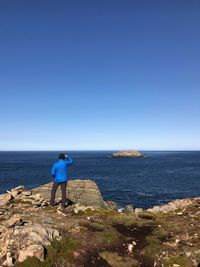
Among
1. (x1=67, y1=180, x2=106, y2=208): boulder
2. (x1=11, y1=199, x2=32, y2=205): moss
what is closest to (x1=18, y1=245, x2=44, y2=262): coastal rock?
(x1=11, y1=199, x2=32, y2=205): moss

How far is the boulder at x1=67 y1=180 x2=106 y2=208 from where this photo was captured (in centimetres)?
3134

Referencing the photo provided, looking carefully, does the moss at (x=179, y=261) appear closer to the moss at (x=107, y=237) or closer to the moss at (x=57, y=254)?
the moss at (x=107, y=237)

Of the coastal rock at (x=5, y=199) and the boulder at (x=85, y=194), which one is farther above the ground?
the coastal rock at (x=5, y=199)

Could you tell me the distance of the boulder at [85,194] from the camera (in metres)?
31.3

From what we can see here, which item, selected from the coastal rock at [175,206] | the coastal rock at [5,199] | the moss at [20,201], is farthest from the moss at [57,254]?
the coastal rock at [175,206]

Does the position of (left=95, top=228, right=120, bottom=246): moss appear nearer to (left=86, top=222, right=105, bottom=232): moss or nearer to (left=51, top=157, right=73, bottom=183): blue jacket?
(left=86, top=222, right=105, bottom=232): moss

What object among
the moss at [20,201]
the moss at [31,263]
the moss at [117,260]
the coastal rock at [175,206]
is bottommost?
the coastal rock at [175,206]

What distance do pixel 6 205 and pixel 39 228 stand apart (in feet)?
29.2

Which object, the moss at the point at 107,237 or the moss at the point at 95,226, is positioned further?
the moss at the point at 95,226

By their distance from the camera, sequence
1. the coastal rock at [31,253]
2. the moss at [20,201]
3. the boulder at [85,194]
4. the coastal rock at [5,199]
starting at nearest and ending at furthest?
the coastal rock at [31,253]
the coastal rock at [5,199]
the moss at [20,201]
the boulder at [85,194]

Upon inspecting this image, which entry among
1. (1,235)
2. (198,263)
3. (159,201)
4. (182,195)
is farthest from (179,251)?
(182,195)

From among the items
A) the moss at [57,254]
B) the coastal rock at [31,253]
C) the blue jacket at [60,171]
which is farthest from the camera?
the blue jacket at [60,171]

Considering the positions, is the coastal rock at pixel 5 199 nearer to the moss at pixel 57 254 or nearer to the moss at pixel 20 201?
the moss at pixel 20 201

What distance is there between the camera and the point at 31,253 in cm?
1227
